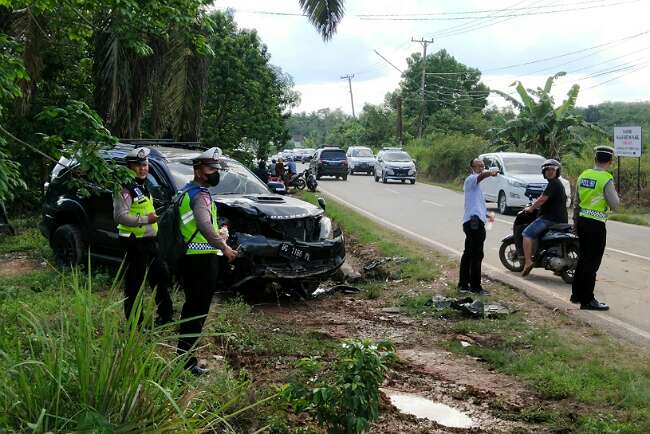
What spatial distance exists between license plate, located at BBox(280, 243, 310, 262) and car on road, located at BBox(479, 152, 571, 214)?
12.6 meters

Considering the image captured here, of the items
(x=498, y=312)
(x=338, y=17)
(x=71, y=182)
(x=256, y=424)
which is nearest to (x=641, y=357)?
(x=498, y=312)

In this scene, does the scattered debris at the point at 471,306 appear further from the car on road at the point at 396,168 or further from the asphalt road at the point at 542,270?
the car on road at the point at 396,168

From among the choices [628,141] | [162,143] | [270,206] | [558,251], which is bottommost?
[558,251]

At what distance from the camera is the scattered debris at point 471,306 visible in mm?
7730

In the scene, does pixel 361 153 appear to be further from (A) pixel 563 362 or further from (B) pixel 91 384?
(B) pixel 91 384

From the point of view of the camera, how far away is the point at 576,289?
820cm

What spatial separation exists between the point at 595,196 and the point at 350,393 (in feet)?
16.5

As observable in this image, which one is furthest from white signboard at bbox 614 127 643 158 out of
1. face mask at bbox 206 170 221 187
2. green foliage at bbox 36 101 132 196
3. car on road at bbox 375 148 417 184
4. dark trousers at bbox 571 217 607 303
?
green foliage at bbox 36 101 132 196

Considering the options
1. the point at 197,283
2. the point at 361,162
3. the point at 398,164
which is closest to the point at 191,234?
the point at 197,283

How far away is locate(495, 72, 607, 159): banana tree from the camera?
94.4 feet

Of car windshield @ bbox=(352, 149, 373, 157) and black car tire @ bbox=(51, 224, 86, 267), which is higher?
car windshield @ bbox=(352, 149, 373, 157)

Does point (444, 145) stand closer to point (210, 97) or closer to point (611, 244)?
A: point (210, 97)

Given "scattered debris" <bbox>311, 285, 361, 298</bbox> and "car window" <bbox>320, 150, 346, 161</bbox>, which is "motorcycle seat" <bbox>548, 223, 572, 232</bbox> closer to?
"scattered debris" <bbox>311, 285, 361, 298</bbox>

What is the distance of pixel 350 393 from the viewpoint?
385cm
